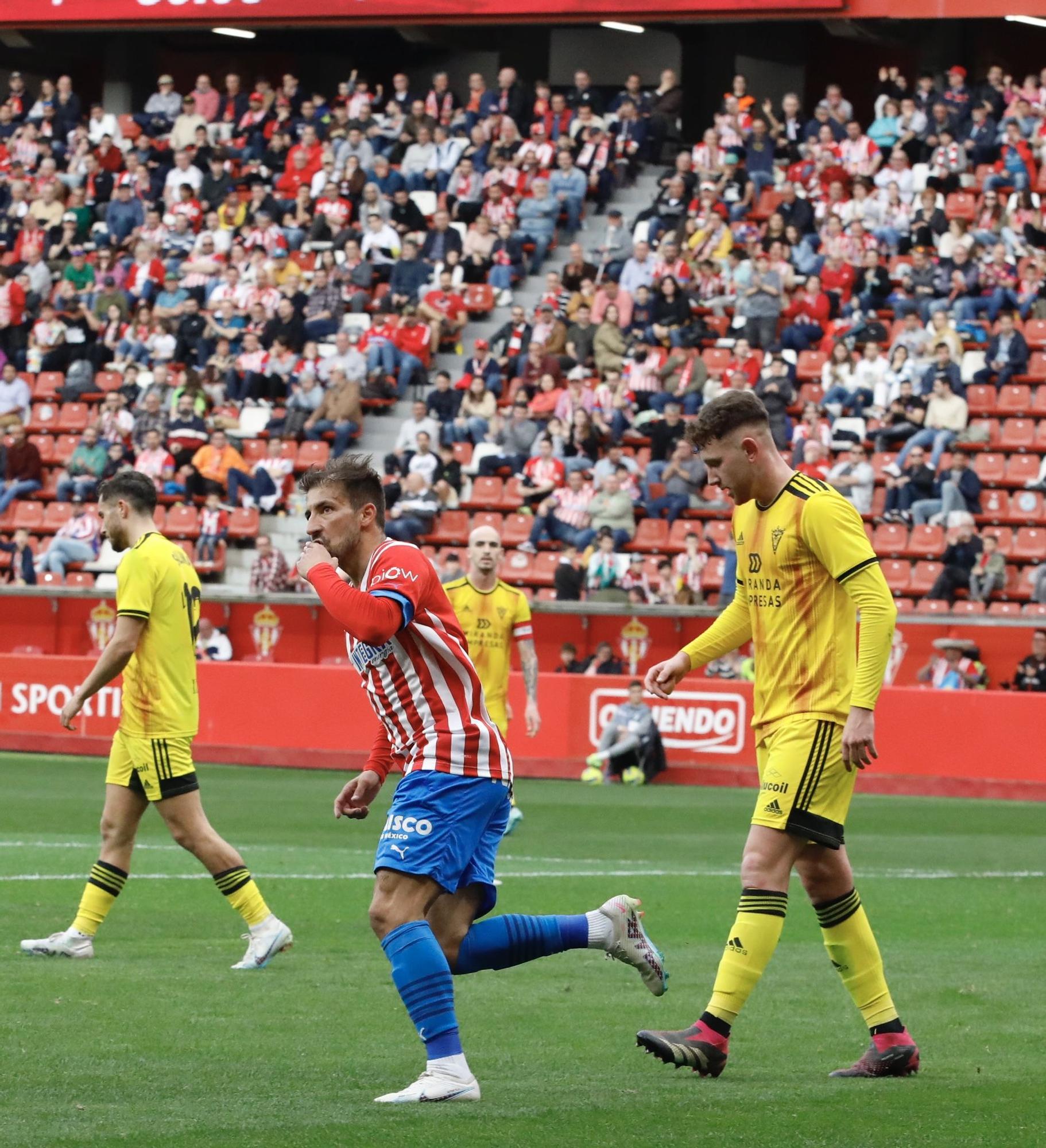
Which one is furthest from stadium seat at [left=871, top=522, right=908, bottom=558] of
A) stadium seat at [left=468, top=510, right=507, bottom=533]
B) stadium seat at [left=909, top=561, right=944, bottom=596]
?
stadium seat at [left=468, top=510, right=507, bottom=533]

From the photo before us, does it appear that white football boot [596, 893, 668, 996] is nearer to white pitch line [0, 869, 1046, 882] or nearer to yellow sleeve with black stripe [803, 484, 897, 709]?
yellow sleeve with black stripe [803, 484, 897, 709]

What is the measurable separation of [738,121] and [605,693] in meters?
12.2

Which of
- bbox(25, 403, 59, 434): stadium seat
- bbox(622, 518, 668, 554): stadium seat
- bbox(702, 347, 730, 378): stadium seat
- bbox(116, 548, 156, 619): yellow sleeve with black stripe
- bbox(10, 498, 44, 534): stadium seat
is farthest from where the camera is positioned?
bbox(25, 403, 59, 434): stadium seat

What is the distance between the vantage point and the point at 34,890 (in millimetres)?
12023

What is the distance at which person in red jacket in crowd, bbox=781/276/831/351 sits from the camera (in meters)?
28.0

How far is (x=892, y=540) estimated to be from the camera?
25078 millimetres

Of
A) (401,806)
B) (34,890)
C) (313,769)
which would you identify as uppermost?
(401,806)

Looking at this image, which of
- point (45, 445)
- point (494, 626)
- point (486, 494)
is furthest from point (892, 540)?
point (45, 445)

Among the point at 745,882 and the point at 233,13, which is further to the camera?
the point at 233,13

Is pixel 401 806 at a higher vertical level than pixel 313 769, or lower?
higher

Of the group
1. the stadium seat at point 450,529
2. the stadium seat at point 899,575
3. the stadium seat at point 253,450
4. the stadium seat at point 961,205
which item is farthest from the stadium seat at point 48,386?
the stadium seat at point 899,575

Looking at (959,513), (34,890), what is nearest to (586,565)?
(959,513)

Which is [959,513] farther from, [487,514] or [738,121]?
[738,121]

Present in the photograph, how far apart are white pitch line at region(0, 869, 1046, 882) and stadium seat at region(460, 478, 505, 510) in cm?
1406
